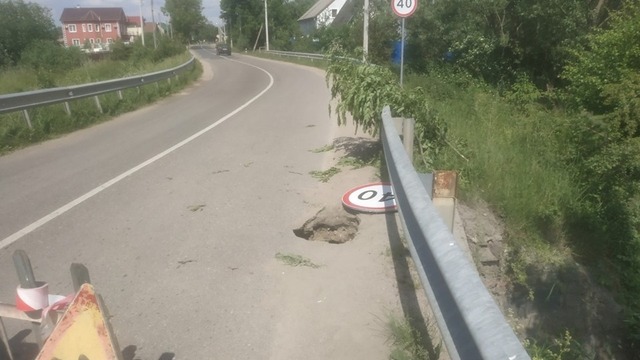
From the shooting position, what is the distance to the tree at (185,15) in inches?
4530

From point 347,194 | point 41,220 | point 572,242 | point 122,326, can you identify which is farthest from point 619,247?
point 41,220

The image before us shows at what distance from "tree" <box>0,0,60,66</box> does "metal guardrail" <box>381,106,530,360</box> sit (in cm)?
6261

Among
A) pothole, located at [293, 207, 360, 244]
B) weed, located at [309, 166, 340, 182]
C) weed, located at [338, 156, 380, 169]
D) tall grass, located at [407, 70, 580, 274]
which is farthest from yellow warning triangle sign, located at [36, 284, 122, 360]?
weed, located at [338, 156, 380, 169]

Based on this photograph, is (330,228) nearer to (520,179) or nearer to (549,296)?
(549,296)

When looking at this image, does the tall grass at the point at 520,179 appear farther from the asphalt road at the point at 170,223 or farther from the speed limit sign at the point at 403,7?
the speed limit sign at the point at 403,7

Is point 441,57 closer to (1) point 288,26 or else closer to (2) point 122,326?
(2) point 122,326

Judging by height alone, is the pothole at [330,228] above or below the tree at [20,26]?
below

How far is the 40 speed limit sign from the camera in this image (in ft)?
16.2

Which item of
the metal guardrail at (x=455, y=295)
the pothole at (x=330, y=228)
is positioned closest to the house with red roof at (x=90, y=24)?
the pothole at (x=330, y=228)

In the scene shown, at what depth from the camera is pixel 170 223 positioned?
16.7 feet

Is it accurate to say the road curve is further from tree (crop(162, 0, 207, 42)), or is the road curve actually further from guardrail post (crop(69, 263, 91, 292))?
tree (crop(162, 0, 207, 42))

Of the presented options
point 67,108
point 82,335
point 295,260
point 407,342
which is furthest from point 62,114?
point 407,342

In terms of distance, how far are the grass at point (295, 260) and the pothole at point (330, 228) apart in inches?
18.0

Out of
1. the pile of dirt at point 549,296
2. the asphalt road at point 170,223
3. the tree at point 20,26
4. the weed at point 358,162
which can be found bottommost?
the pile of dirt at point 549,296
